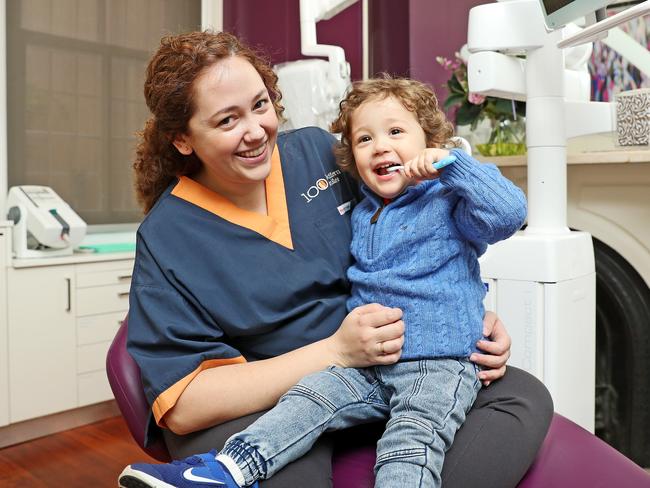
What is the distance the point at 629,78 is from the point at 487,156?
0.60 meters

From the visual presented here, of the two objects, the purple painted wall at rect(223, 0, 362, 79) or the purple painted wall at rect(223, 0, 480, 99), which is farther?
the purple painted wall at rect(223, 0, 362, 79)

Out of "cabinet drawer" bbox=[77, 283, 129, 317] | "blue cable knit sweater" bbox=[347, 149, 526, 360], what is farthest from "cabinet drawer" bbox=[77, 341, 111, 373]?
"blue cable knit sweater" bbox=[347, 149, 526, 360]

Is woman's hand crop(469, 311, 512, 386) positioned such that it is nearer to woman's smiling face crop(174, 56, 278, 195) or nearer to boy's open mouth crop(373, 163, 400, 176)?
boy's open mouth crop(373, 163, 400, 176)

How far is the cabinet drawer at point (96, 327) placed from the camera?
3.00 meters

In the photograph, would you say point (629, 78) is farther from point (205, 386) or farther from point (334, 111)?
point (205, 386)

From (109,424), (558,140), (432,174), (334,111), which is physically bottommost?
(109,424)

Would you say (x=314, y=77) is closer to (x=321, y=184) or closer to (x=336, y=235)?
(x=321, y=184)

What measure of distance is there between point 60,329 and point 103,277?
11.3 inches

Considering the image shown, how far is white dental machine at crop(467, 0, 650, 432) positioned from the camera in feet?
5.65

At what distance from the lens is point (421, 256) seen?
4.03 ft

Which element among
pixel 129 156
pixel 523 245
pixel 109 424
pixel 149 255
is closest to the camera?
pixel 149 255

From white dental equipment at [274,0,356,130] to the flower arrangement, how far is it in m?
0.42

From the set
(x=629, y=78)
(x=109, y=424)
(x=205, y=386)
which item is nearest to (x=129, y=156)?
(x=109, y=424)

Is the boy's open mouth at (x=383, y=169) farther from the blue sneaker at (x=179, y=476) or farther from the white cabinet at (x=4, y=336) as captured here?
the white cabinet at (x=4, y=336)
